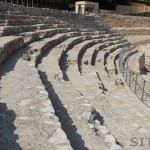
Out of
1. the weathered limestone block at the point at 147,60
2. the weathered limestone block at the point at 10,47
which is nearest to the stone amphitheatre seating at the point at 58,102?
the weathered limestone block at the point at 10,47

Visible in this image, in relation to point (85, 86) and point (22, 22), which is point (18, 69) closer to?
point (85, 86)

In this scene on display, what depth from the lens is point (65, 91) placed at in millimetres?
8141

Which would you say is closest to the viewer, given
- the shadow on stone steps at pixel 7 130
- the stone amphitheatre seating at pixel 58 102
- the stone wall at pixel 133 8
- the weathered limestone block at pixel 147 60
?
the shadow on stone steps at pixel 7 130

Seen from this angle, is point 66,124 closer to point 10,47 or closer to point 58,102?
point 58,102

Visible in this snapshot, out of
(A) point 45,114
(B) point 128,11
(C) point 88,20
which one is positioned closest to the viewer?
(A) point 45,114

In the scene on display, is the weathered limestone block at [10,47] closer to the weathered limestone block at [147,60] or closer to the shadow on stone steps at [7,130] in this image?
the shadow on stone steps at [7,130]

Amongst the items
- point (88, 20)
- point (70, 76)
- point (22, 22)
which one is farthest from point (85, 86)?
point (88, 20)

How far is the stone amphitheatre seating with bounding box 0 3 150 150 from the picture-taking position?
17.5ft

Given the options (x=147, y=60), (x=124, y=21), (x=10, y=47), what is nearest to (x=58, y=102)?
(x=10, y=47)

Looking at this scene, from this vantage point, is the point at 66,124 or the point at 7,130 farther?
the point at 66,124

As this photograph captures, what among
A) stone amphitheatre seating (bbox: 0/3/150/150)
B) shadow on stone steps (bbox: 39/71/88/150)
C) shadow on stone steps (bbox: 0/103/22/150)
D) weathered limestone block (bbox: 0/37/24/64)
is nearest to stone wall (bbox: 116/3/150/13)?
stone amphitheatre seating (bbox: 0/3/150/150)

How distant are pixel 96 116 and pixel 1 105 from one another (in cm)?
205

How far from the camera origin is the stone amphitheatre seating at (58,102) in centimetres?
534

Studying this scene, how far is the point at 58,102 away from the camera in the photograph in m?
7.36
